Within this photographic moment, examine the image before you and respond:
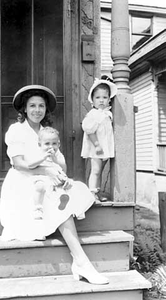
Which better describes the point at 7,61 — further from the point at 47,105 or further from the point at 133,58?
the point at 133,58

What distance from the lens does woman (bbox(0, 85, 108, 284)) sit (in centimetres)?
264

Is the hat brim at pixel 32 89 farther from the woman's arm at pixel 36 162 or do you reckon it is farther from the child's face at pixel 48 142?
the woman's arm at pixel 36 162

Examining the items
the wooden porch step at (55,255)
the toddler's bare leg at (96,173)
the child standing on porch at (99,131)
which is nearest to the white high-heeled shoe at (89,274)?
the wooden porch step at (55,255)

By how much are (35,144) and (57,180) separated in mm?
439

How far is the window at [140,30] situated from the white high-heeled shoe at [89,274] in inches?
508

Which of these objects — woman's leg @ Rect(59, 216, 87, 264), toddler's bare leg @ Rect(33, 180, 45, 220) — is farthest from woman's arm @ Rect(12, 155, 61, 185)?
woman's leg @ Rect(59, 216, 87, 264)

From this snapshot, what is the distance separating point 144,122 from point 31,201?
29.7ft

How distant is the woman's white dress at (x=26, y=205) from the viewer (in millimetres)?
2701

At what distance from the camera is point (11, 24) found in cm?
433

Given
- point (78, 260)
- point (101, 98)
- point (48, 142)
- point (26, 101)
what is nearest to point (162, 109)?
point (101, 98)

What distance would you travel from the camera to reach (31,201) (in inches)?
109

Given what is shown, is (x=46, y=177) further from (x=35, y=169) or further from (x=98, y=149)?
(x=98, y=149)

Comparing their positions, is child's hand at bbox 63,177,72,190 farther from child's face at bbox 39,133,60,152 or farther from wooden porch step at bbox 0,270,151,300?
wooden porch step at bbox 0,270,151,300

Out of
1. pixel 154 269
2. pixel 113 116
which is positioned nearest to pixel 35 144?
pixel 113 116
